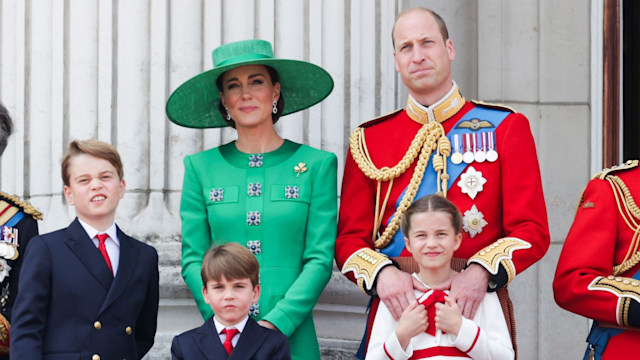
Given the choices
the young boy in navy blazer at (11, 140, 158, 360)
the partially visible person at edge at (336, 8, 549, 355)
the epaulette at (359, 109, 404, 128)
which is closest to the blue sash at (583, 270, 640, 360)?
the partially visible person at edge at (336, 8, 549, 355)

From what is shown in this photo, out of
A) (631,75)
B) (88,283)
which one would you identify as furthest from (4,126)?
(631,75)

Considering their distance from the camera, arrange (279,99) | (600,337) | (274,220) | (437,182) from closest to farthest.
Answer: (600,337)
(437,182)
(274,220)
(279,99)

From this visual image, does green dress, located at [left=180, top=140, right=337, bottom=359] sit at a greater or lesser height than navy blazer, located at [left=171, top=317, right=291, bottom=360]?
greater

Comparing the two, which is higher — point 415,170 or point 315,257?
point 415,170

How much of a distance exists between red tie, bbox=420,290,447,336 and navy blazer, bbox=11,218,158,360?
1122 millimetres

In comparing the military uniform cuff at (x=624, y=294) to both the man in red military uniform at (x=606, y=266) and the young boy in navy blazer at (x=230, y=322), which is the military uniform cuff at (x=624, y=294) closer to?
the man in red military uniform at (x=606, y=266)

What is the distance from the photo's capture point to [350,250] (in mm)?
4316

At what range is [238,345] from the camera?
3963mm

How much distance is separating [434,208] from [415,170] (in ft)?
1.29

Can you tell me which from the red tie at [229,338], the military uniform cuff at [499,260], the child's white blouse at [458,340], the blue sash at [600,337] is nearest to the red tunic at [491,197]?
the military uniform cuff at [499,260]

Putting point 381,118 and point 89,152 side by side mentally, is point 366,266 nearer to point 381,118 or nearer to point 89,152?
point 381,118

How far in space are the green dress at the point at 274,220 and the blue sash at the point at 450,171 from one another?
0.27 m

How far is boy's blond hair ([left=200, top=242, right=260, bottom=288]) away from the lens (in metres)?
4.00

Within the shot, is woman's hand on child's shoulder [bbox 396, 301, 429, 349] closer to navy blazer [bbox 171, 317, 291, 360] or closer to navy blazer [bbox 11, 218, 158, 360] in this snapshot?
navy blazer [bbox 171, 317, 291, 360]
